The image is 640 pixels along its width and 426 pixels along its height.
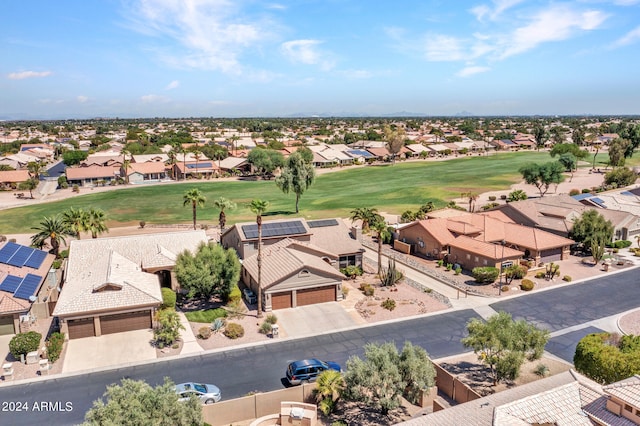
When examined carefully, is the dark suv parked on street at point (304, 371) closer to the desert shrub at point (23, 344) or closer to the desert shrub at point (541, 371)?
the desert shrub at point (541, 371)

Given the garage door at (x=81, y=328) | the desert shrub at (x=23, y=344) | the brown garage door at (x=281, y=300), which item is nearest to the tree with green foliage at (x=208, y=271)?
the brown garage door at (x=281, y=300)

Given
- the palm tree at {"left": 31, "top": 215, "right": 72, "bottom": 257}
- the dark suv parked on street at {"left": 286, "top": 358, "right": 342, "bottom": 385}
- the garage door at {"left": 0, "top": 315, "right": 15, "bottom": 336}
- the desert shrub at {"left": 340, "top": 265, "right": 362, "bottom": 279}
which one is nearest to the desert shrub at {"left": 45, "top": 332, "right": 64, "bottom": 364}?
the garage door at {"left": 0, "top": 315, "right": 15, "bottom": 336}

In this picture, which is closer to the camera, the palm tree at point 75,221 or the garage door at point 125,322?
the garage door at point 125,322

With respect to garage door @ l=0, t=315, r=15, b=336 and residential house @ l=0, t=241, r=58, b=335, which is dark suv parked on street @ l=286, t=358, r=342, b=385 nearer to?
residential house @ l=0, t=241, r=58, b=335

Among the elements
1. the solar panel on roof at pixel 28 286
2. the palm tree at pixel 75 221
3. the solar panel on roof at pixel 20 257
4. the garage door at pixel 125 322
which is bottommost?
the garage door at pixel 125 322

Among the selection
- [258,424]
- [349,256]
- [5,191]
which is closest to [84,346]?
[258,424]
